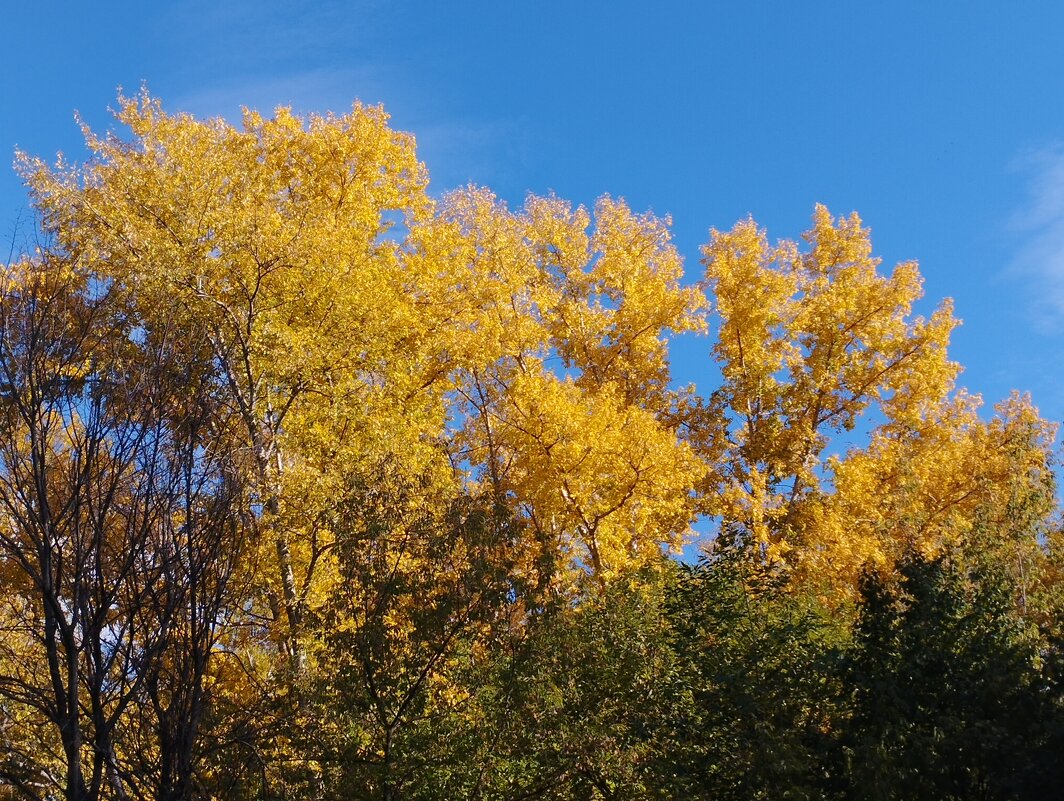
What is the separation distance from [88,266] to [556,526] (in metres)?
8.53

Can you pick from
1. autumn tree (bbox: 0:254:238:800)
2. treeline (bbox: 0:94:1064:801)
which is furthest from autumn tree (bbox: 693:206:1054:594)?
autumn tree (bbox: 0:254:238:800)

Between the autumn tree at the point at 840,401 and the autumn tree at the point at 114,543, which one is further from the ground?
the autumn tree at the point at 840,401

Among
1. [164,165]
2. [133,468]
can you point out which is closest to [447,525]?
[133,468]

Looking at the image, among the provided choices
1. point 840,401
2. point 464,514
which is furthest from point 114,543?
point 840,401

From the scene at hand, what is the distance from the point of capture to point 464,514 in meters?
11.8

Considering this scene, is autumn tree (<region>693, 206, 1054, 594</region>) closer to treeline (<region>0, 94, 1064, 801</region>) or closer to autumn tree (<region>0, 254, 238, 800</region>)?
treeline (<region>0, 94, 1064, 801</region>)

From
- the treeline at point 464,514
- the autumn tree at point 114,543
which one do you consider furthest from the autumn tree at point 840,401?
the autumn tree at point 114,543

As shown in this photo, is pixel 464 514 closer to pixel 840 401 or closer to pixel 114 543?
pixel 114 543

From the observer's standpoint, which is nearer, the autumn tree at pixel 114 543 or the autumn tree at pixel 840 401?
the autumn tree at pixel 114 543

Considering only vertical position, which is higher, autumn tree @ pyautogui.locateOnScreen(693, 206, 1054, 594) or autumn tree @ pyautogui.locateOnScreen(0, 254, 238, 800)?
autumn tree @ pyautogui.locateOnScreen(693, 206, 1054, 594)

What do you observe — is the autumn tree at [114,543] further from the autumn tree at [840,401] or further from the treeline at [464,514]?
the autumn tree at [840,401]

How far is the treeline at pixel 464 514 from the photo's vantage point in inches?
363

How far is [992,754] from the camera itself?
1055 cm

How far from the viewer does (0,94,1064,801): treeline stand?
921cm
